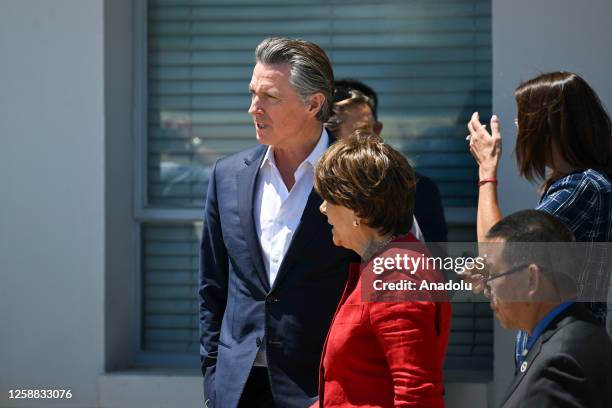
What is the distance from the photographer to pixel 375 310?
258 centimetres

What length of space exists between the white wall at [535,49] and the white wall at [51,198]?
6.44 feet

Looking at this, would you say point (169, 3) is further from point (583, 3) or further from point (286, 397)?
point (286, 397)

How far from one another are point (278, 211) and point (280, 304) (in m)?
0.33

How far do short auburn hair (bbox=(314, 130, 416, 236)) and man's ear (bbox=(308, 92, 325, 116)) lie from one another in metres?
0.73

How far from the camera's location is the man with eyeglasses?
7.10ft

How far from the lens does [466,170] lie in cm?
512

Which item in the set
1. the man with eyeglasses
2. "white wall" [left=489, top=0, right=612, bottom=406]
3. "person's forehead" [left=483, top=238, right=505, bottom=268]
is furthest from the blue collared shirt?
"white wall" [left=489, top=0, right=612, bottom=406]

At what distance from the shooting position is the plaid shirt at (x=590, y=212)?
2930 mm

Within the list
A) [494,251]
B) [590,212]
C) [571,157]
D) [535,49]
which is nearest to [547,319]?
[494,251]

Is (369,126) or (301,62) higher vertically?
(301,62)

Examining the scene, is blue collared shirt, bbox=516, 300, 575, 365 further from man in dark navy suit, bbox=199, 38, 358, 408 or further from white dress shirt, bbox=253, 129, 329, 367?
white dress shirt, bbox=253, 129, 329, 367

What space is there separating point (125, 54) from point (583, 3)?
2309mm

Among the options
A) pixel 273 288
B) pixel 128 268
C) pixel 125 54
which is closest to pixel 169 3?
pixel 125 54

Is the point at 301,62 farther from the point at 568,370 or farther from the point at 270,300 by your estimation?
the point at 568,370
